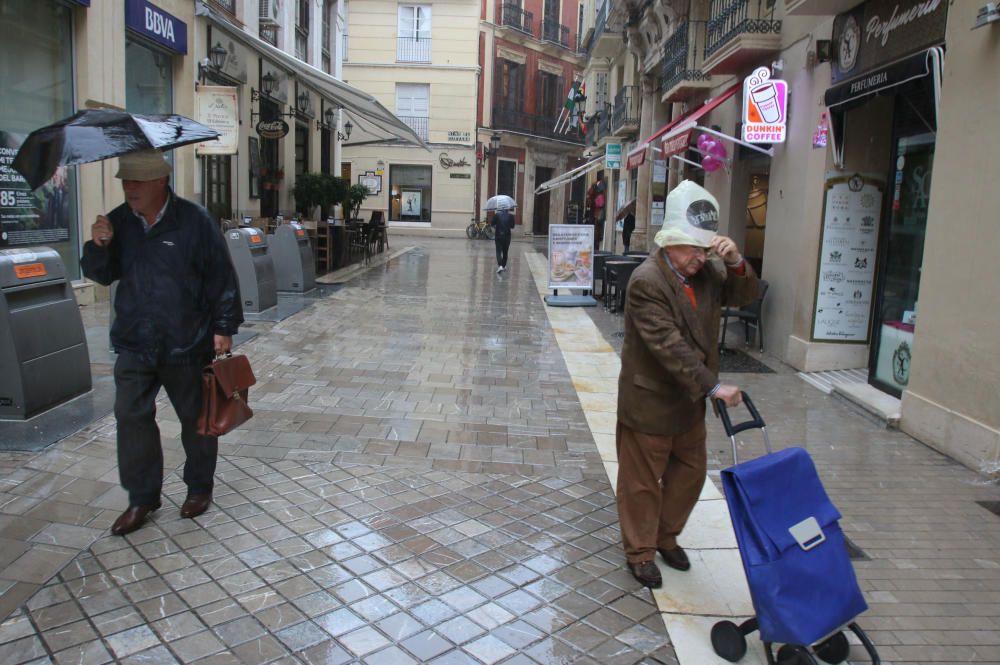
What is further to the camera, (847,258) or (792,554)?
(847,258)

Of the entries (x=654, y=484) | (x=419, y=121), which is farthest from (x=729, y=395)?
(x=419, y=121)

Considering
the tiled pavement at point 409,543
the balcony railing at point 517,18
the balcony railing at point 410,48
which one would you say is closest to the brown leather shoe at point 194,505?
the tiled pavement at point 409,543

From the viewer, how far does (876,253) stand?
8344 mm

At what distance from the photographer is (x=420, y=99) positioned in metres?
36.3

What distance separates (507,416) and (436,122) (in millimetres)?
31706

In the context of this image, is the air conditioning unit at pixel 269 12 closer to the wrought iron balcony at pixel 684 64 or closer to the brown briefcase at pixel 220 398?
the wrought iron balcony at pixel 684 64

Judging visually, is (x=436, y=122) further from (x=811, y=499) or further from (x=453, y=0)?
(x=811, y=499)

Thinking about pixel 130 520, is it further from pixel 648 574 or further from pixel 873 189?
pixel 873 189

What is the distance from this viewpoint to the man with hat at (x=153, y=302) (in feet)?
12.5

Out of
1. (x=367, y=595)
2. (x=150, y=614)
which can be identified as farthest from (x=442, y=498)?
(x=150, y=614)

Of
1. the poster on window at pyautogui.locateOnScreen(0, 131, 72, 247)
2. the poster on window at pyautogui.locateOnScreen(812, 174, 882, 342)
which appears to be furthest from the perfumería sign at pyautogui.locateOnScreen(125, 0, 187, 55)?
the poster on window at pyautogui.locateOnScreen(812, 174, 882, 342)

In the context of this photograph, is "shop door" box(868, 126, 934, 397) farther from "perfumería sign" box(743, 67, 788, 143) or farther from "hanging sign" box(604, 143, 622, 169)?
"hanging sign" box(604, 143, 622, 169)

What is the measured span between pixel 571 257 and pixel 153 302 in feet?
33.5

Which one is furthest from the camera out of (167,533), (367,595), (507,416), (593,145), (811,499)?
(593,145)
